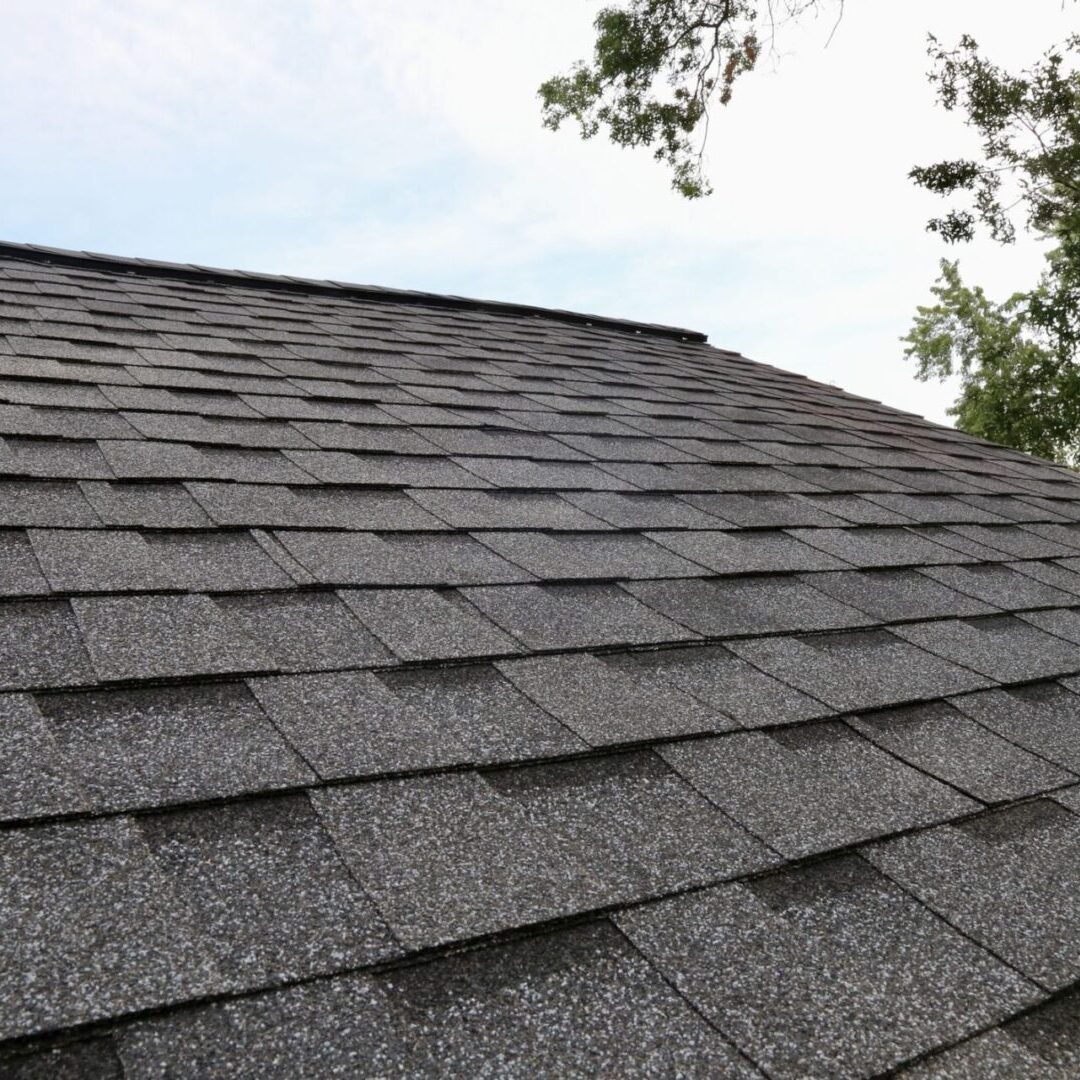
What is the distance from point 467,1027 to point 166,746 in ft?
2.05

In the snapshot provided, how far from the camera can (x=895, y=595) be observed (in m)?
2.82

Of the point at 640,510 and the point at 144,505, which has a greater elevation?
the point at 640,510

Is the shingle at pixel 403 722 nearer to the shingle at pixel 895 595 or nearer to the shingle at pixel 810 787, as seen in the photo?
the shingle at pixel 810 787

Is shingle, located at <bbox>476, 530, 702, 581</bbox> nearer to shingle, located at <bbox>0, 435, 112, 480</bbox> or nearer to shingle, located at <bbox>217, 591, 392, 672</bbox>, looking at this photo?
shingle, located at <bbox>217, 591, 392, 672</bbox>

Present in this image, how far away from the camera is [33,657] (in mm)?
1501

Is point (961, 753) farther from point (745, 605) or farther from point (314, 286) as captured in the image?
point (314, 286)

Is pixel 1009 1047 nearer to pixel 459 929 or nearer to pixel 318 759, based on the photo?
pixel 459 929

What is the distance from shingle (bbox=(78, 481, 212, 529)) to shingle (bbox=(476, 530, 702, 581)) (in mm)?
751

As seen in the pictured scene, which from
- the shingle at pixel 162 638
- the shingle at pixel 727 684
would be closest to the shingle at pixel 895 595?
the shingle at pixel 727 684

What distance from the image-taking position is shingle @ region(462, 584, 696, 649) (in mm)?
2010

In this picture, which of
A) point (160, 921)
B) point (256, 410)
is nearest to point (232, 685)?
point (160, 921)

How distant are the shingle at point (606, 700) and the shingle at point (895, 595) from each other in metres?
1.03

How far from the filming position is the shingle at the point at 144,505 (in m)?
2.12

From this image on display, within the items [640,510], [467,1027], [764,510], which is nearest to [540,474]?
[640,510]
